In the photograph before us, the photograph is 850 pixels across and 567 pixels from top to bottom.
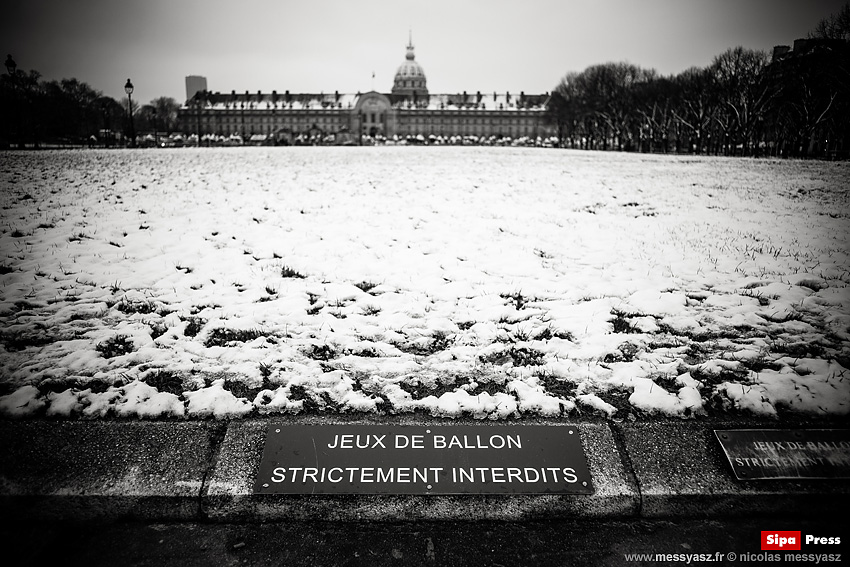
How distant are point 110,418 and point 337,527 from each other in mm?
1989

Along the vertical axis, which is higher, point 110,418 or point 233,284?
point 233,284

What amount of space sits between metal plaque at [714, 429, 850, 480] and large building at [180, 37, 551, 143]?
143217 mm

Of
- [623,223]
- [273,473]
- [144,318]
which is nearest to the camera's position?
[273,473]

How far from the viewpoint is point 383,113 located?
475 ft

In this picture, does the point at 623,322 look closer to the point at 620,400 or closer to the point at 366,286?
the point at 620,400

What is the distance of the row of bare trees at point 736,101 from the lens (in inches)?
716

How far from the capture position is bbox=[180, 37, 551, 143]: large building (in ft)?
464

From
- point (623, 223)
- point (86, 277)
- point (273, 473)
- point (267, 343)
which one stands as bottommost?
point (273, 473)

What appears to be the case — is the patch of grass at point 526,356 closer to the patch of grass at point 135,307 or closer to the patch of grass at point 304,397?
the patch of grass at point 304,397

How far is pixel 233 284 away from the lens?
20.9ft

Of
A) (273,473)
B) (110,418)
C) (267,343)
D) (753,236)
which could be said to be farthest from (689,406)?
(753,236)

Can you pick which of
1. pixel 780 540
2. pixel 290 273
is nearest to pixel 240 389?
pixel 290 273

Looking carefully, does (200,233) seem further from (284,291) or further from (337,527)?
(337,527)

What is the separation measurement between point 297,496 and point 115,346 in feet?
9.13
